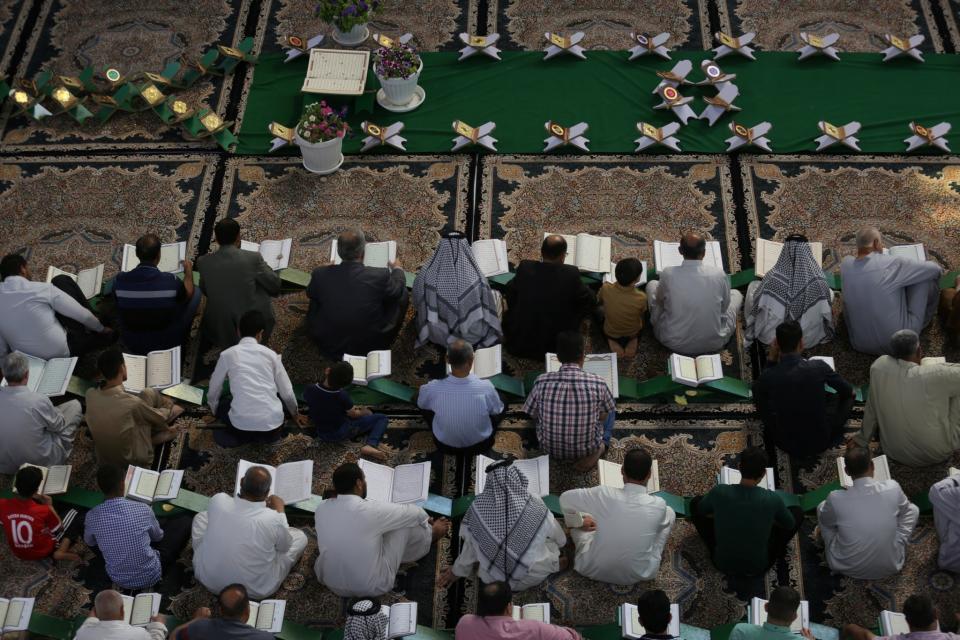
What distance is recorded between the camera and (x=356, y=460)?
7.48 m

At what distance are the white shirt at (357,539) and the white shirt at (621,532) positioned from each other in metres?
0.92

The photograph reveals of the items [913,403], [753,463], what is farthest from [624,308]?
[913,403]

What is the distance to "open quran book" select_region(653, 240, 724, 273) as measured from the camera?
819 cm

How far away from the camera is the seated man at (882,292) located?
24.7 feet

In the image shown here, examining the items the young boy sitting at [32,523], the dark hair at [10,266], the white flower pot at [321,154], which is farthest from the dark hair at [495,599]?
the white flower pot at [321,154]

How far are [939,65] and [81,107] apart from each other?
710 cm

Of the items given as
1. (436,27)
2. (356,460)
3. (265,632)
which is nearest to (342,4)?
(436,27)

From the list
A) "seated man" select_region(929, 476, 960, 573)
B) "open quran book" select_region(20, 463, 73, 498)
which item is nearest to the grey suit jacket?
"open quran book" select_region(20, 463, 73, 498)

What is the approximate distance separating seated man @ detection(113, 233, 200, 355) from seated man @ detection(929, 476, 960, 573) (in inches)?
187

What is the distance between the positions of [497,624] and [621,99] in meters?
5.30

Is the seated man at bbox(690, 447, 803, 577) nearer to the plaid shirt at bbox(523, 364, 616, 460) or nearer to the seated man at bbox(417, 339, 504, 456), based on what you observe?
the plaid shirt at bbox(523, 364, 616, 460)

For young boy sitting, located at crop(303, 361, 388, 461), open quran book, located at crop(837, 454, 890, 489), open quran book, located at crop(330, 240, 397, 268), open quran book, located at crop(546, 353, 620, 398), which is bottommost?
open quran book, located at crop(837, 454, 890, 489)

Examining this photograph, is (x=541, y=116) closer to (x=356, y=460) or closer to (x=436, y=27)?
(x=436, y=27)

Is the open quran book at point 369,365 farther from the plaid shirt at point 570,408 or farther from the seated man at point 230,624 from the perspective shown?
the seated man at point 230,624
